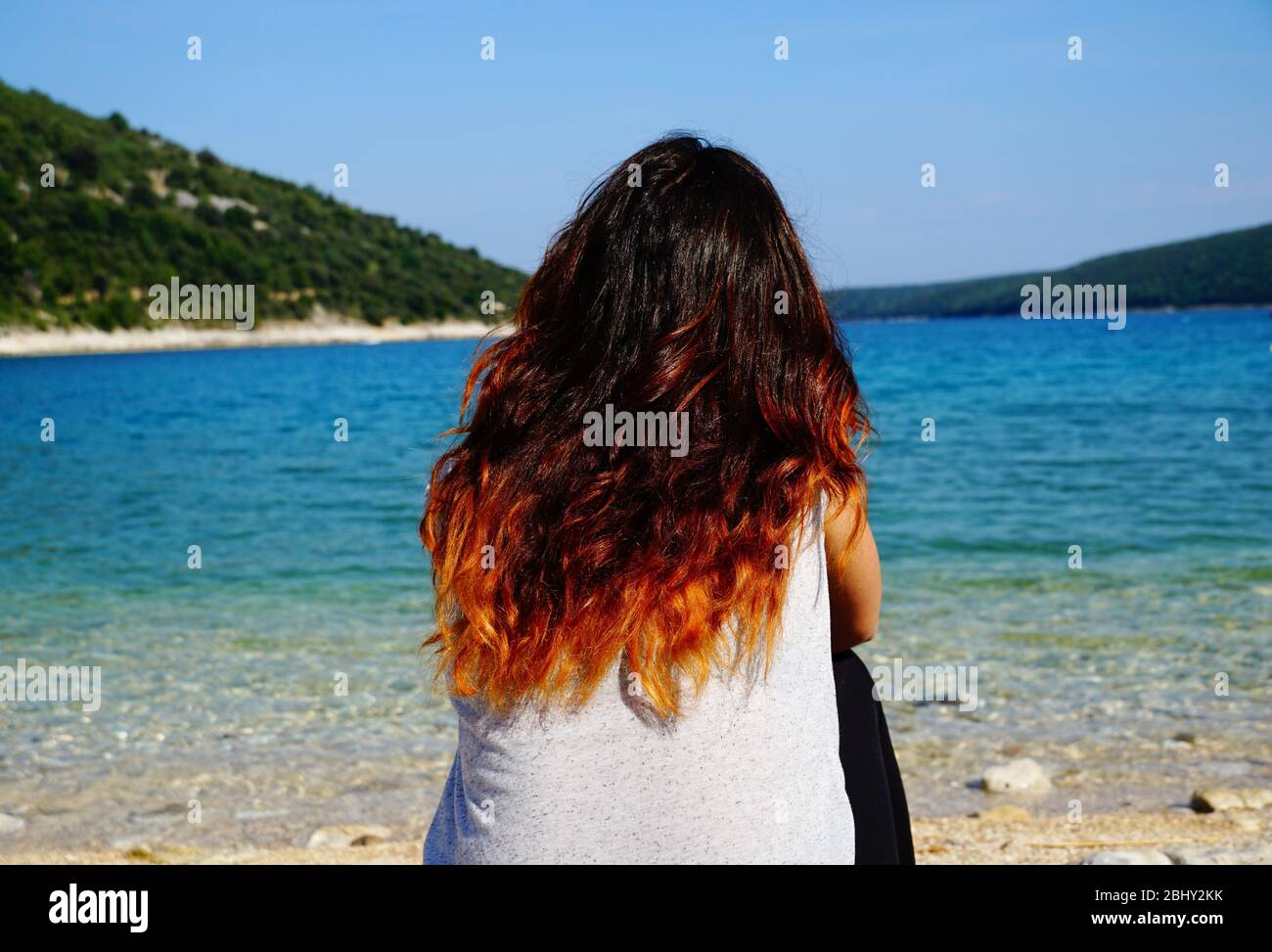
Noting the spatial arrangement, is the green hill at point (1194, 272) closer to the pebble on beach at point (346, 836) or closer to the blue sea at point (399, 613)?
the blue sea at point (399, 613)

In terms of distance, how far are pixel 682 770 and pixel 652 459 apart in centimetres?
45

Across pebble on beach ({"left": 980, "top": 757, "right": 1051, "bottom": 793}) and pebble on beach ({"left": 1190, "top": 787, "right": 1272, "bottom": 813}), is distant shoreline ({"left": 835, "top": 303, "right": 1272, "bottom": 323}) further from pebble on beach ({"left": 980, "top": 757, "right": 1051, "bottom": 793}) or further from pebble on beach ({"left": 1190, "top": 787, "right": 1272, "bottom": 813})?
pebble on beach ({"left": 1190, "top": 787, "right": 1272, "bottom": 813})

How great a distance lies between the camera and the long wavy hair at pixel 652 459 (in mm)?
1563

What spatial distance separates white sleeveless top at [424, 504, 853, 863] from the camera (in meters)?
1.56

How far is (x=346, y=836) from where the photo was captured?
4.55m

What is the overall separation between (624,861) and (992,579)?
28.1 feet

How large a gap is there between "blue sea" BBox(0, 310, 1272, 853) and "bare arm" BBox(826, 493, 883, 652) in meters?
0.44

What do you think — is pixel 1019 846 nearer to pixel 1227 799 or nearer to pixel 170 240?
pixel 1227 799

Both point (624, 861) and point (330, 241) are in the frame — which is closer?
point (624, 861)

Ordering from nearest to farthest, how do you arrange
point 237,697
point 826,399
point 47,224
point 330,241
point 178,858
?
point 826,399, point 178,858, point 237,697, point 47,224, point 330,241
